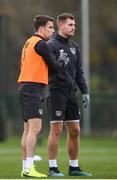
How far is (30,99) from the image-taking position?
42.8 feet

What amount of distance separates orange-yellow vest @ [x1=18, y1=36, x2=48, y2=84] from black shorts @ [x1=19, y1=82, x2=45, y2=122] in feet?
0.27

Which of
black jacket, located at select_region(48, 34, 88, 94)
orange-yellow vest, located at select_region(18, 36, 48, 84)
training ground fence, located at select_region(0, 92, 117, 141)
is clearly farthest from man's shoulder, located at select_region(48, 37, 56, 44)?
training ground fence, located at select_region(0, 92, 117, 141)

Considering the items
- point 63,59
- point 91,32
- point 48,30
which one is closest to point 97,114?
point 91,32

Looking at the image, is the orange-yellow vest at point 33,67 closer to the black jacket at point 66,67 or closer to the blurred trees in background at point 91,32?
the black jacket at point 66,67

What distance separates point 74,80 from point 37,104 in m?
1.02

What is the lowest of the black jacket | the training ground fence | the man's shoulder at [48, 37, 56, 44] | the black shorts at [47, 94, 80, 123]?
the training ground fence

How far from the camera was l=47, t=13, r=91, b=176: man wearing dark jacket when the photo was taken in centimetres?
1359

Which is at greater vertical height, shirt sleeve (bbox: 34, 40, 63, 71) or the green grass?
shirt sleeve (bbox: 34, 40, 63, 71)

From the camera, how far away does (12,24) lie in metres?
47.0

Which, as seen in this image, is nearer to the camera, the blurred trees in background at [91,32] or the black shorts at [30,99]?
the black shorts at [30,99]

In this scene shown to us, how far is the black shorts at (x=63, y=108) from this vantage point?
13.6 m

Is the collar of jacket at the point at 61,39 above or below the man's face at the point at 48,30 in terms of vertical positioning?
below

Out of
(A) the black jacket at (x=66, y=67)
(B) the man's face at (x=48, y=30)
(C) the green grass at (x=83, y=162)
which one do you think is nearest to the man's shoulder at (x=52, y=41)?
(A) the black jacket at (x=66, y=67)

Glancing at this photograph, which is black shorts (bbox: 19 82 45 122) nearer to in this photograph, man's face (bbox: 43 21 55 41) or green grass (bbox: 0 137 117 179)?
man's face (bbox: 43 21 55 41)
